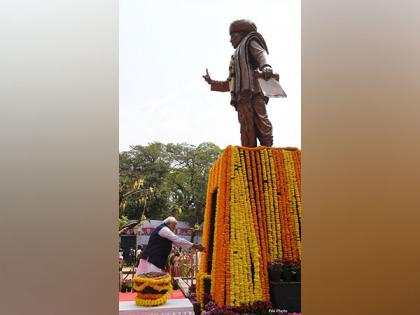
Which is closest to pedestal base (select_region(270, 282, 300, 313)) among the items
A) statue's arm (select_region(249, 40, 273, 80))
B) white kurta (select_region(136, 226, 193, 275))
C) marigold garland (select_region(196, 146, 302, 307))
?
marigold garland (select_region(196, 146, 302, 307))

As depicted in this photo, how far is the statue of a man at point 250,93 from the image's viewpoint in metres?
5.90

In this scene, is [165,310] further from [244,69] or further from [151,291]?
[244,69]

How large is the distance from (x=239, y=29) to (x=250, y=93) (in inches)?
38.8

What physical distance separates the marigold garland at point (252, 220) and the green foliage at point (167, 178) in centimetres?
960

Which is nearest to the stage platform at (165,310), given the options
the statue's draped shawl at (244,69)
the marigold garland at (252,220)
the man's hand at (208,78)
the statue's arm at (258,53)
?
the marigold garland at (252,220)

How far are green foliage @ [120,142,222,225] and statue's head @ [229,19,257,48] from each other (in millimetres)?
9291

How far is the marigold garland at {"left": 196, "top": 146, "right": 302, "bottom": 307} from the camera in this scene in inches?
206

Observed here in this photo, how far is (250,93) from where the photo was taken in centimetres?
590

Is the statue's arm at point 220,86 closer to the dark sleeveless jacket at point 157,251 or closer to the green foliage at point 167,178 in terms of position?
the dark sleeveless jacket at point 157,251
